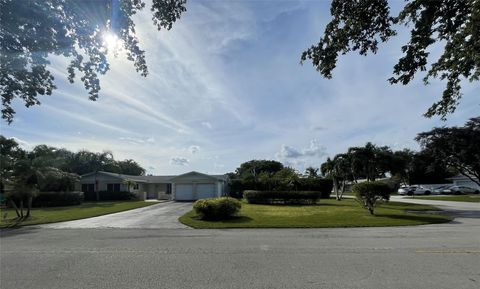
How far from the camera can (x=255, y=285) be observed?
643 centimetres

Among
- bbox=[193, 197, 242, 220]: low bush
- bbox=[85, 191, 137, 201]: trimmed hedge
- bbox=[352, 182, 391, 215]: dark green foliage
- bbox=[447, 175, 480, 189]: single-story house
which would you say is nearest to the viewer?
bbox=[193, 197, 242, 220]: low bush

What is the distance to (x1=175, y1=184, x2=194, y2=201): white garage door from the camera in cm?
4472

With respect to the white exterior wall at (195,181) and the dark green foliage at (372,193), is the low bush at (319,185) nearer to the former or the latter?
the white exterior wall at (195,181)

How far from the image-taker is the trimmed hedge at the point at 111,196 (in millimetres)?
47125

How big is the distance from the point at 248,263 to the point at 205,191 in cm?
3673

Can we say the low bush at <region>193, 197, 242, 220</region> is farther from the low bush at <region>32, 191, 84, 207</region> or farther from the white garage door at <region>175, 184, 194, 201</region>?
the white garage door at <region>175, 184, 194, 201</region>

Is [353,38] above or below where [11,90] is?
above

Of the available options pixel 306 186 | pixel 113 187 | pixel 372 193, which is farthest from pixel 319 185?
pixel 113 187

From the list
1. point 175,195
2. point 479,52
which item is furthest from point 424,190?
point 479,52

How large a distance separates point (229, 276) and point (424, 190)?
61061 millimetres

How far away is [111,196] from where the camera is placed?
4731 cm

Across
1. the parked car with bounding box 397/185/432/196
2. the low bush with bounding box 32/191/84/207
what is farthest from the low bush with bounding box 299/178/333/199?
the low bush with bounding box 32/191/84/207

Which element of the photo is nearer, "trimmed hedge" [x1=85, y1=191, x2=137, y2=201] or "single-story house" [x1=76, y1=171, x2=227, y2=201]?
"single-story house" [x1=76, y1=171, x2=227, y2=201]

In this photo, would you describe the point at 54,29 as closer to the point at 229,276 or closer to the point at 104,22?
the point at 104,22
